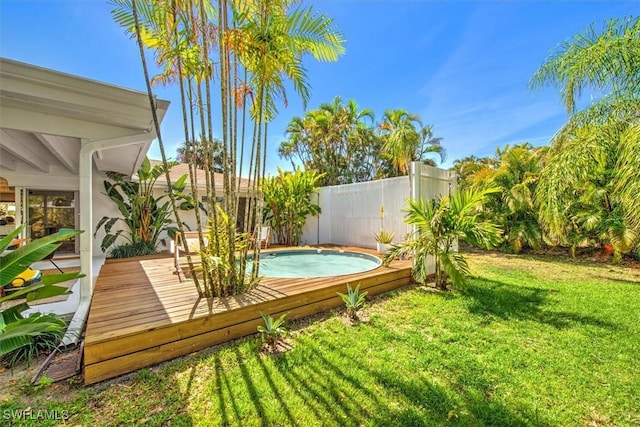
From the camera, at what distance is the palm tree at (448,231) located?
18.2 feet

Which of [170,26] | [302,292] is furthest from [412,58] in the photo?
[302,292]

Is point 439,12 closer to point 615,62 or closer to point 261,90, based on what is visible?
point 615,62

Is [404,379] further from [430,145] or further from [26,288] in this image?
[430,145]

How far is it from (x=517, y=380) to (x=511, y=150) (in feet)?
38.3

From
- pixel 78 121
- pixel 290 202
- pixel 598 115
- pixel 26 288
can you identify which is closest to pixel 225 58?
pixel 78 121

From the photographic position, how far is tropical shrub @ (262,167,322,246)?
11.7 metres

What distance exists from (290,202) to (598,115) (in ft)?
30.3

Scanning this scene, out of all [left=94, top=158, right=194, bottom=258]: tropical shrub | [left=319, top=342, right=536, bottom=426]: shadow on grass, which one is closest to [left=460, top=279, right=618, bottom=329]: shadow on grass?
[left=319, top=342, right=536, bottom=426]: shadow on grass

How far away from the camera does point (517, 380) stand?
2.96 meters

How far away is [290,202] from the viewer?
11562mm

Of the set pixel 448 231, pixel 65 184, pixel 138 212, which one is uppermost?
pixel 65 184

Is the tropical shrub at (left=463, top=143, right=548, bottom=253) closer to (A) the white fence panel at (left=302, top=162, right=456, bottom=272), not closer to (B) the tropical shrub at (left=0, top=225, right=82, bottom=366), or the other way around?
(A) the white fence panel at (left=302, top=162, right=456, bottom=272)

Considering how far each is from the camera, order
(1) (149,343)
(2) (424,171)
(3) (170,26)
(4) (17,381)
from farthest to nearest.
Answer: (2) (424,171)
(3) (170,26)
(1) (149,343)
(4) (17,381)

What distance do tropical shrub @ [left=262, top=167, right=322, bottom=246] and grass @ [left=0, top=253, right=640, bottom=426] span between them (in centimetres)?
742
